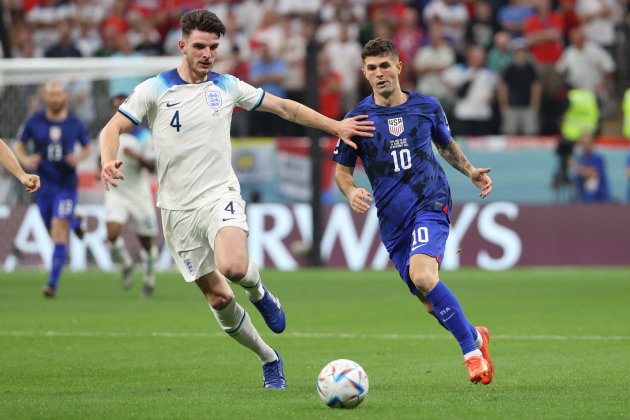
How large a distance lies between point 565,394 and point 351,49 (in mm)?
16070

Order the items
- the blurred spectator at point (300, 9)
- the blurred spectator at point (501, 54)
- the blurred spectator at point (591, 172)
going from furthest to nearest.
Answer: the blurred spectator at point (300, 9) < the blurred spectator at point (501, 54) < the blurred spectator at point (591, 172)

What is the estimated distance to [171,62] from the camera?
20.7 meters

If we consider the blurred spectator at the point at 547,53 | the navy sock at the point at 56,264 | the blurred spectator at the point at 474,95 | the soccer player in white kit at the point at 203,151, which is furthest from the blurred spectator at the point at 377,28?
the soccer player in white kit at the point at 203,151

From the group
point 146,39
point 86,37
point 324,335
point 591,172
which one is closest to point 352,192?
point 324,335

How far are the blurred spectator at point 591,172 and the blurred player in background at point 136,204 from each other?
24.7 feet

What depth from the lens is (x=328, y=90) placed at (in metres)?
23.4

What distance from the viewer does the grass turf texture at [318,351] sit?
312 inches

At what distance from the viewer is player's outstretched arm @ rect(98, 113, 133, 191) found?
8469 mm

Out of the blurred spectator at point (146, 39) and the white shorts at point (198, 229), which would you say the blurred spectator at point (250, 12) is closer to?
the blurred spectator at point (146, 39)

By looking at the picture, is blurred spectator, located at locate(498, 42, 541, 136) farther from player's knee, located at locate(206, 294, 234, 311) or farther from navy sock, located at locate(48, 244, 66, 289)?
player's knee, located at locate(206, 294, 234, 311)

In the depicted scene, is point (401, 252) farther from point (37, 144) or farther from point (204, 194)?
point (37, 144)

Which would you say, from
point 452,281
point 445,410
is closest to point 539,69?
point 452,281

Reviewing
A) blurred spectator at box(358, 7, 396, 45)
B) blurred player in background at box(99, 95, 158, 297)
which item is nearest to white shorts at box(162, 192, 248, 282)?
blurred player in background at box(99, 95, 158, 297)

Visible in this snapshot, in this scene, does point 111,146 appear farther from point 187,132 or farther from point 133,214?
point 133,214
